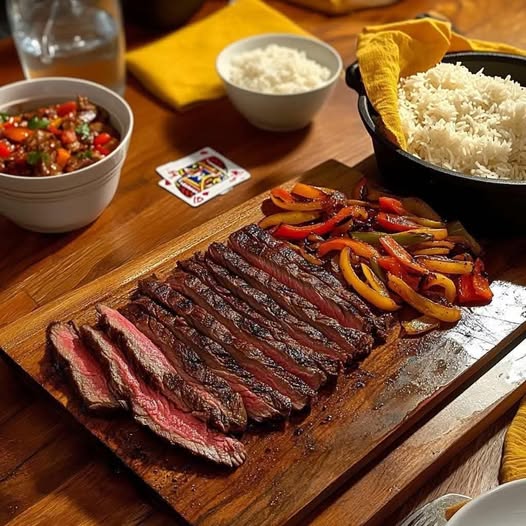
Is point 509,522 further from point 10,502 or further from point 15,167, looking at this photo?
point 15,167

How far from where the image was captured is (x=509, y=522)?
1533 mm

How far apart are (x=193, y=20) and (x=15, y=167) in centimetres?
187

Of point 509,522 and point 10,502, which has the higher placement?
point 509,522

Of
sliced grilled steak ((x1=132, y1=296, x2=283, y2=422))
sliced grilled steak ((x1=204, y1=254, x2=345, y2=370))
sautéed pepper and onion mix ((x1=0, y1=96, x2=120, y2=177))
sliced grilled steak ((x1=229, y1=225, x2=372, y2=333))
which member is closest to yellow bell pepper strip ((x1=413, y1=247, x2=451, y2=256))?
sliced grilled steak ((x1=229, y1=225, x2=372, y2=333))

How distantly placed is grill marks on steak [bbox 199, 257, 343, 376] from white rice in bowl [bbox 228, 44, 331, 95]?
1166 millimetres

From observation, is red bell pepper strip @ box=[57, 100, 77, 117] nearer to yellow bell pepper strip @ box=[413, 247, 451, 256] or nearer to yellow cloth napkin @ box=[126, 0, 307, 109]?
yellow cloth napkin @ box=[126, 0, 307, 109]

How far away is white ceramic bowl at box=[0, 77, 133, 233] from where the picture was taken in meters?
2.41

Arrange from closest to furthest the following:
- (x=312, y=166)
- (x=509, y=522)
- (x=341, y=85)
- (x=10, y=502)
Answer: (x=509, y=522)
(x=10, y=502)
(x=312, y=166)
(x=341, y=85)

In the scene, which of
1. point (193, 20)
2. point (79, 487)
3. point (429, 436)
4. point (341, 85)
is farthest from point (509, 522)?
point (193, 20)

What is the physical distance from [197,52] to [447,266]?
6.25ft

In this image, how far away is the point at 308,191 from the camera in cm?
253

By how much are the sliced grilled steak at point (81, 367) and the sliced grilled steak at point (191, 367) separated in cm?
15

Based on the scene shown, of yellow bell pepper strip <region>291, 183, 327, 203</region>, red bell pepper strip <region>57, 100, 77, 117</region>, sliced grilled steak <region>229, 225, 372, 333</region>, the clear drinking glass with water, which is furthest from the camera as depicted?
the clear drinking glass with water

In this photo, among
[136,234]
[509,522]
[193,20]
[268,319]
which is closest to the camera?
[509,522]
